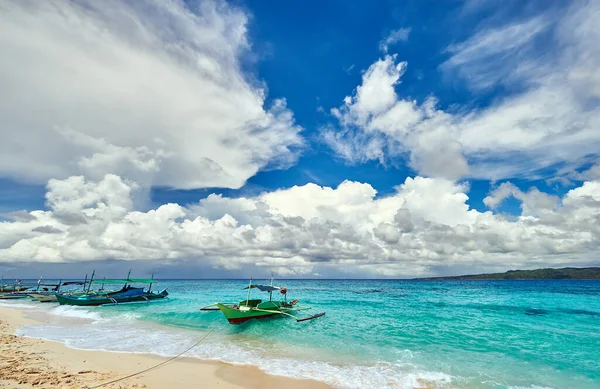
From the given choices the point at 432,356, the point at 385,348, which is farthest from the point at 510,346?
the point at 385,348

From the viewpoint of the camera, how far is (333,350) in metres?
18.2

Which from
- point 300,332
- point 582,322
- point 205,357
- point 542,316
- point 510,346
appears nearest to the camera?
point 205,357

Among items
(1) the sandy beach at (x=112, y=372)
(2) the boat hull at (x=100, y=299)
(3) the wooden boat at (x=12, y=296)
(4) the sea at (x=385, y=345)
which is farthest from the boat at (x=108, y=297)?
(1) the sandy beach at (x=112, y=372)

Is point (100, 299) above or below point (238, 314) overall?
above

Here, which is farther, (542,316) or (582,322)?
(542,316)

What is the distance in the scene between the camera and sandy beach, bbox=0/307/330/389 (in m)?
11.2

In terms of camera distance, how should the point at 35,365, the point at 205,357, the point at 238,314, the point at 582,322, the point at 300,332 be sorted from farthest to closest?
the point at 582,322 < the point at 238,314 < the point at 300,332 < the point at 205,357 < the point at 35,365

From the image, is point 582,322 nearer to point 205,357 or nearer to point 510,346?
point 510,346

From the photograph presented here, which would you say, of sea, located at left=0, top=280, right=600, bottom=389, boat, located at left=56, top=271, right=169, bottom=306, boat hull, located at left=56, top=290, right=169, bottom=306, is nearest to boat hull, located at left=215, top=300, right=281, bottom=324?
sea, located at left=0, top=280, right=600, bottom=389

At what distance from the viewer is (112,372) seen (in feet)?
41.5

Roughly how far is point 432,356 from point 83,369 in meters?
17.2

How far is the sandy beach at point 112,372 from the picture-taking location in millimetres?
11156

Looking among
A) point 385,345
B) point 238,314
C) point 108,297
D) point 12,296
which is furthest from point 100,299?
point 385,345

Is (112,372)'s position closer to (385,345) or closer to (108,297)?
(385,345)
